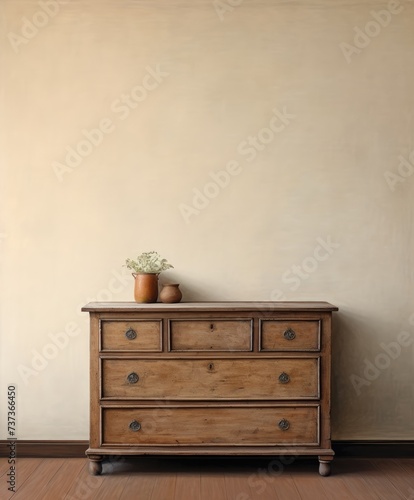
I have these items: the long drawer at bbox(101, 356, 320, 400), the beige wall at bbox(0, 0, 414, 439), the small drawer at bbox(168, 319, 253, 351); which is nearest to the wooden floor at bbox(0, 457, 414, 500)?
the beige wall at bbox(0, 0, 414, 439)

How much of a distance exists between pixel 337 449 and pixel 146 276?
1616mm

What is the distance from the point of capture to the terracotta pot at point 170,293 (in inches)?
135

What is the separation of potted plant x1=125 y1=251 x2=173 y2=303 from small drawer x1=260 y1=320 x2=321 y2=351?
0.68 meters

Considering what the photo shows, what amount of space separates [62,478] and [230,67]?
8.73 feet

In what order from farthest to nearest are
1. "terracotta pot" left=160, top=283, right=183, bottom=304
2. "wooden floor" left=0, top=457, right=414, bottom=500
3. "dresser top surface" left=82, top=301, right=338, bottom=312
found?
1. "terracotta pot" left=160, top=283, right=183, bottom=304
2. "dresser top surface" left=82, top=301, right=338, bottom=312
3. "wooden floor" left=0, top=457, right=414, bottom=500

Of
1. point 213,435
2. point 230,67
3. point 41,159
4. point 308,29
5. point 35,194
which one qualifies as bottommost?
point 213,435

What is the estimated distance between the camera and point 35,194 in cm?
370

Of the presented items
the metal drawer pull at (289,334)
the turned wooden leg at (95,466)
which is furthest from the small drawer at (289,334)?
the turned wooden leg at (95,466)

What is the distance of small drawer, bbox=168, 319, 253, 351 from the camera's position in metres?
3.28

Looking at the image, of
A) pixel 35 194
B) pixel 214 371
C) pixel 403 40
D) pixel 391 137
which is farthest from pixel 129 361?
pixel 403 40

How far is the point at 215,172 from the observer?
3682 millimetres

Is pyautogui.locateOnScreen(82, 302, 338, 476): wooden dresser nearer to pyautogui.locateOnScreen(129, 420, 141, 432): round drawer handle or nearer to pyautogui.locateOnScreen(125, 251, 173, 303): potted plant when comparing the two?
Answer: pyautogui.locateOnScreen(129, 420, 141, 432): round drawer handle

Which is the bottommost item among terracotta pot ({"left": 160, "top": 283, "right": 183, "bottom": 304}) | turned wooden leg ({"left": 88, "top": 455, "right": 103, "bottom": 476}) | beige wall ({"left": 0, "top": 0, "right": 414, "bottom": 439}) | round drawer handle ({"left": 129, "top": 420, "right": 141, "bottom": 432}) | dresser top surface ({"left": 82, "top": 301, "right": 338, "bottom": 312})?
turned wooden leg ({"left": 88, "top": 455, "right": 103, "bottom": 476})

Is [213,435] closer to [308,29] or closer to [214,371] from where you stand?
[214,371]
